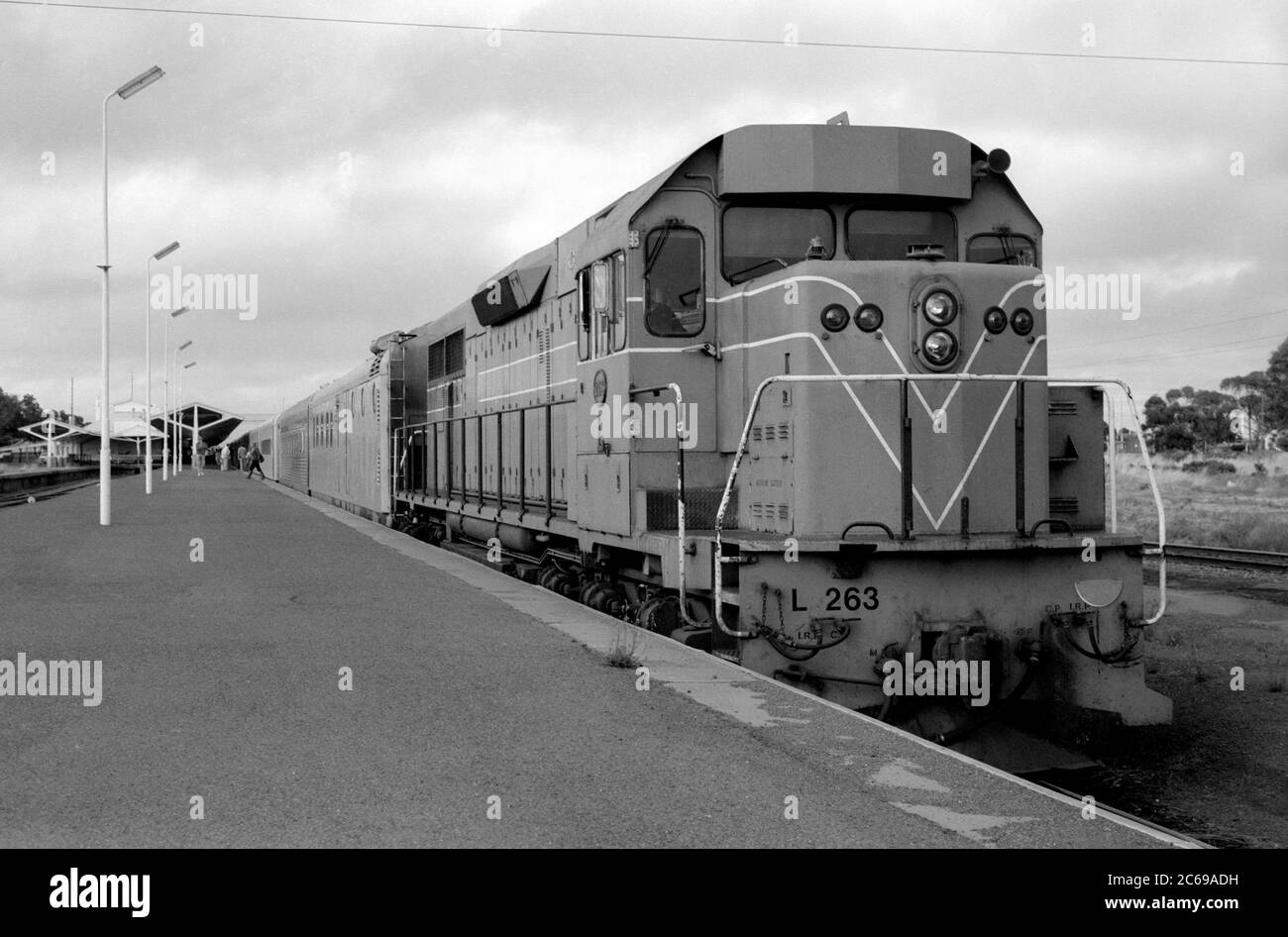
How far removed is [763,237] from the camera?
844 cm

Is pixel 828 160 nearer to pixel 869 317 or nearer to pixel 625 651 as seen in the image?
pixel 869 317

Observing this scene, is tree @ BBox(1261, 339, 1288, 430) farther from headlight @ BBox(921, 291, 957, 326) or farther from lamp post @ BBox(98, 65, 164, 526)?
headlight @ BBox(921, 291, 957, 326)

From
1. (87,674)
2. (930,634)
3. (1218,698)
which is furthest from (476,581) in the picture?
(1218,698)

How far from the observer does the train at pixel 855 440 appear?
7.11 metres

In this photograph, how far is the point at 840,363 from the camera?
755 centimetres

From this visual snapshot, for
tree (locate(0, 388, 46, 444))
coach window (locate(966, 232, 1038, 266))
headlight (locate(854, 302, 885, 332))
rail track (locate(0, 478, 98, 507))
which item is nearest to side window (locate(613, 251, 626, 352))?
headlight (locate(854, 302, 885, 332))

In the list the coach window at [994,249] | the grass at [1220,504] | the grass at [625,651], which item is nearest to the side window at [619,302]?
the grass at [625,651]

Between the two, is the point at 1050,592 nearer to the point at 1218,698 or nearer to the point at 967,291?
the point at 967,291

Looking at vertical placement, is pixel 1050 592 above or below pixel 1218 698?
above

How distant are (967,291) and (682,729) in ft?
11.6

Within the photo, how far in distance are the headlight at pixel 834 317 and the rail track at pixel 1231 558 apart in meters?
12.1

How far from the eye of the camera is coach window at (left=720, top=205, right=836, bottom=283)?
834 cm

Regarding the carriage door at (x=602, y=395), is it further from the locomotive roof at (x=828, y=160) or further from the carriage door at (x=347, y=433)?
the carriage door at (x=347, y=433)

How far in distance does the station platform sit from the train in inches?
28.0
